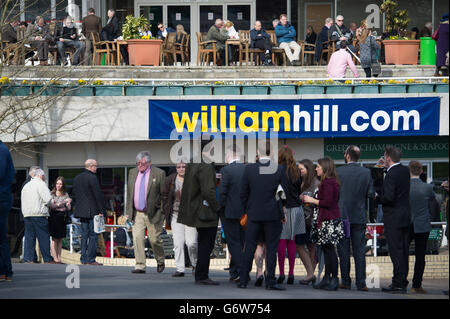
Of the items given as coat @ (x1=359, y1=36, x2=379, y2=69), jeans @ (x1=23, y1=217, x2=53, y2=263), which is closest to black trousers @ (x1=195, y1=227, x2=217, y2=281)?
jeans @ (x1=23, y1=217, x2=53, y2=263)

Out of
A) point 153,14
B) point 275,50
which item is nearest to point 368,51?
point 275,50

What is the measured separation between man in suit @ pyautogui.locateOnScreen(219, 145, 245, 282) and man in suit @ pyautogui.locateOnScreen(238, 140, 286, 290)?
50 centimetres

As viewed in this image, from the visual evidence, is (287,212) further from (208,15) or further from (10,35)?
(208,15)

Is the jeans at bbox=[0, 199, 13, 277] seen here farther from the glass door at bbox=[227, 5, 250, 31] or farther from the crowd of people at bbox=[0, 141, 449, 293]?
the glass door at bbox=[227, 5, 250, 31]

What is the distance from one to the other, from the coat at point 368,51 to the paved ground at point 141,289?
10.4m

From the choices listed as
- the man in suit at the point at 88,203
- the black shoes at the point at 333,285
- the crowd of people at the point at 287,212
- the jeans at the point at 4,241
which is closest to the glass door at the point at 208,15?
the man in suit at the point at 88,203

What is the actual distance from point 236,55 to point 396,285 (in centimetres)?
1367

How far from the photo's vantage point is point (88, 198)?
50.8 ft

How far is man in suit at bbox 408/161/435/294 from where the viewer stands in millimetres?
11969

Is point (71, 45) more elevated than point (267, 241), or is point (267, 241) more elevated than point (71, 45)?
point (71, 45)

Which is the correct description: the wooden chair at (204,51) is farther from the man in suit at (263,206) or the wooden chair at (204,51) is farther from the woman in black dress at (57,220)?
the man in suit at (263,206)

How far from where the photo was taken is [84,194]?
1553 centimetres

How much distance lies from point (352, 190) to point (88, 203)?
5358mm

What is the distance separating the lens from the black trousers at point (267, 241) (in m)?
11.1
